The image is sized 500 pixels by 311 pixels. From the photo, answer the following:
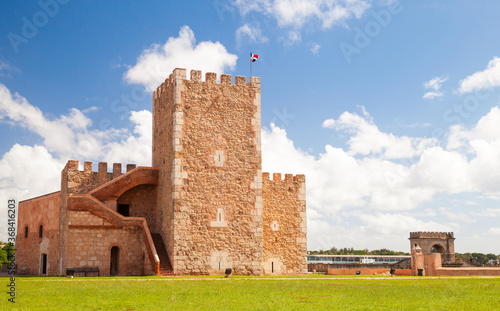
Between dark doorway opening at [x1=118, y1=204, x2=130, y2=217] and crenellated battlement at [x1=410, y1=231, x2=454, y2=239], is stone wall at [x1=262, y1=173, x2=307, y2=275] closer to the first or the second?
dark doorway opening at [x1=118, y1=204, x2=130, y2=217]

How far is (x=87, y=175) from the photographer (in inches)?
1224

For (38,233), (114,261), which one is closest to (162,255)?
(114,261)

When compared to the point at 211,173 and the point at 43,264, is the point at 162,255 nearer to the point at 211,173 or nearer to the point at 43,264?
the point at 211,173

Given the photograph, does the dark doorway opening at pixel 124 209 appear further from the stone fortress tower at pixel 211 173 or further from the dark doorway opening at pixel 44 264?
the dark doorway opening at pixel 44 264

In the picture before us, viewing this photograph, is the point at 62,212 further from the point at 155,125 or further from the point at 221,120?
the point at 221,120

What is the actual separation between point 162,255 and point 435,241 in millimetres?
51104

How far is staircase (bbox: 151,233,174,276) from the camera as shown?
26.4 meters

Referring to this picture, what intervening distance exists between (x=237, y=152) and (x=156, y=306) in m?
17.0

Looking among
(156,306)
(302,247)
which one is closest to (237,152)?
(302,247)

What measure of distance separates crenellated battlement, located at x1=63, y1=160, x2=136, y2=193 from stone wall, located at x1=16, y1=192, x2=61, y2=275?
1.89 meters

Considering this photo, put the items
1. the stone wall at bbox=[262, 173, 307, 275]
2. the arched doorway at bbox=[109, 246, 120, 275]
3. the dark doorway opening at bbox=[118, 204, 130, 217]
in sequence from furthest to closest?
the stone wall at bbox=[262, 173, 307, 275] → the dark doorway opening at bbox=[118, 204, 130, 217] → the arched doorway at bbox=[109, 246, 120, 275]

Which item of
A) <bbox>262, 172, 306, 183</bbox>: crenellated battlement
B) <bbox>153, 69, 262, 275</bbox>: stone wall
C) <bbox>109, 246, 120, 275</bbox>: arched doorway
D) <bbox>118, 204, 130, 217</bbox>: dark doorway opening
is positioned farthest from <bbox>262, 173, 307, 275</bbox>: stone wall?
<bbox>109, 246, 120, 275</bbox>: arched doorway

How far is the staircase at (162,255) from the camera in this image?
1039 inches

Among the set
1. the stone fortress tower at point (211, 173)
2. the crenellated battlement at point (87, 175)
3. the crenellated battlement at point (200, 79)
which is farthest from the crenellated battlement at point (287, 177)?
the crenellated battlement at point (87, 175)
